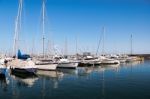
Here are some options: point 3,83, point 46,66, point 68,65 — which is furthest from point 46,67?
point 3,83

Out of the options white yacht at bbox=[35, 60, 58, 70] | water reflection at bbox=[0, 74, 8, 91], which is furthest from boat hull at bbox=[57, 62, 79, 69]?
water reflection at bbox=[0, 74, 8, 91]

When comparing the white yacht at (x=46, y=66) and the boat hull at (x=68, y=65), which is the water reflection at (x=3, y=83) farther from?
the boat hull at (x=68, y=65)

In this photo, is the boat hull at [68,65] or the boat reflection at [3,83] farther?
the boat hull at [68,65]

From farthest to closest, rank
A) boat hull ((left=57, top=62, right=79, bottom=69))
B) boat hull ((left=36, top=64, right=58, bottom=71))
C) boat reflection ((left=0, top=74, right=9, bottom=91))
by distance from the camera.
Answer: boat hull ((left=57, top=62, right=79, bottom=69))
boat hull ((left=36, top=64, right=58, bottom=71))
boat reflection ((left=0, top=74, right=9, bottom=91))

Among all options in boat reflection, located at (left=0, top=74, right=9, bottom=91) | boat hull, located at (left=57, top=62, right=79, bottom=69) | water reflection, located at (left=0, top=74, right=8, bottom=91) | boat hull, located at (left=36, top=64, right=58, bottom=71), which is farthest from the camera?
boat hull, located at (left=57, top=62, right=79, bottom=69)

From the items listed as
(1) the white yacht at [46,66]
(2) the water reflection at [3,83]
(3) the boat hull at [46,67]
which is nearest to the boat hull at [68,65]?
(1) the white yacht at [46,66]

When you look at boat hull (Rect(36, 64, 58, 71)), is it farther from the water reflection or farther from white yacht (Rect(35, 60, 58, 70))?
the water reflection

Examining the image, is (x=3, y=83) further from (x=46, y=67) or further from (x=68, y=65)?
(x=68, y=65)

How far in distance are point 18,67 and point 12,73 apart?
204 cm

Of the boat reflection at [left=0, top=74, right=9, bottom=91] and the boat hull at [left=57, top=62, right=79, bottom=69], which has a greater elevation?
the boat hull at [left=57, top=62, right=79, bottom=69]

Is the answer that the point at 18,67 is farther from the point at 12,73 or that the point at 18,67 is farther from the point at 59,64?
the point at 59,64

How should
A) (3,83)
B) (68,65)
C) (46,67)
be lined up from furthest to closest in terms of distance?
(68,65)
(46,67)
(3,83)

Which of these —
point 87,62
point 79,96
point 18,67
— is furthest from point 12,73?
point 87,62

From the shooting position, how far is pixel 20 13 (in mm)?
50438
